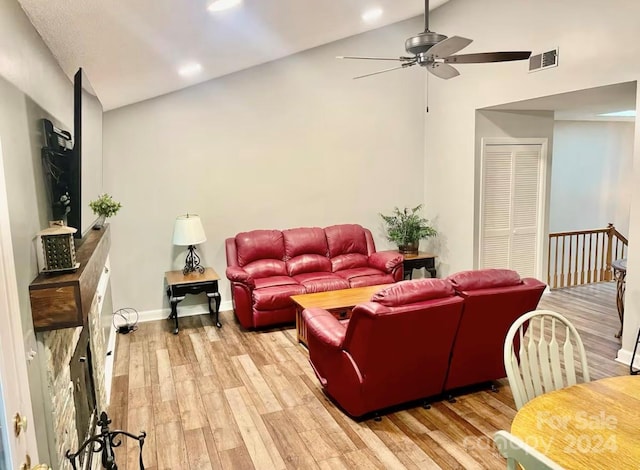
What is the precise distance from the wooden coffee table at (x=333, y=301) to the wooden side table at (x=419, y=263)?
4.21 feet

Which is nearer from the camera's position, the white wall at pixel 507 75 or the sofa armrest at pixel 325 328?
the sofa armrest at pixel 325 328

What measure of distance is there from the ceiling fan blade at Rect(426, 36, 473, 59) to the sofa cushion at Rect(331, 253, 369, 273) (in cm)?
317

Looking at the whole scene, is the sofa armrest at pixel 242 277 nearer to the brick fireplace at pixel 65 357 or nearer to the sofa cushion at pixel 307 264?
the sofa cushion at pixel 307 264

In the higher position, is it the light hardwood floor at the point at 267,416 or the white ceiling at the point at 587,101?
the white ceiling at the point at 587,101

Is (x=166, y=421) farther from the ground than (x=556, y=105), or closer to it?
closer to it

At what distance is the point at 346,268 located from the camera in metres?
5.91

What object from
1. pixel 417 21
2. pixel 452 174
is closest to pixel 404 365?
pixel 452 174

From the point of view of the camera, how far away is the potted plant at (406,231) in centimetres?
627

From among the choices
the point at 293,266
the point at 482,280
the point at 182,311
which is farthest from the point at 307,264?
the point at 482,280

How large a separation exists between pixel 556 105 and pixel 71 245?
18.0 ft

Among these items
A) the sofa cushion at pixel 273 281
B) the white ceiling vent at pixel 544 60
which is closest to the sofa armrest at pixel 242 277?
the sofa cushion at pixel 273 281

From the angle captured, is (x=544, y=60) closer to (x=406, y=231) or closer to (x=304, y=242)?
(x=406, y=231)

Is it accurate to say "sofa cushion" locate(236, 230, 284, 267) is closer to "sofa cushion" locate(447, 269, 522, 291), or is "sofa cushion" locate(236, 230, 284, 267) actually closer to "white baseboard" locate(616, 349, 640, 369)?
"sofa cushion" locate(447, 269, 522, 291)

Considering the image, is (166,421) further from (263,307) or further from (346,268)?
(346,268)
